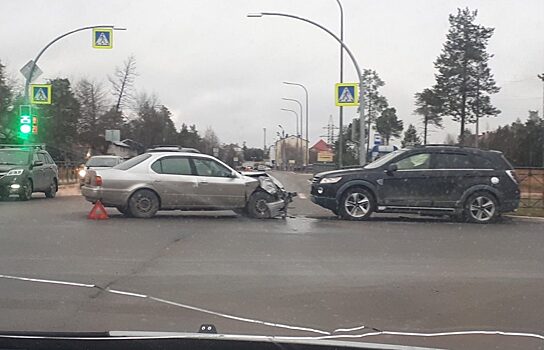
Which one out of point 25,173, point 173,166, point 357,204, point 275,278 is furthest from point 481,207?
point 25,173

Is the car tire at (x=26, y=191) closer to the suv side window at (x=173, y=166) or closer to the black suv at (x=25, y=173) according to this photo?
the black suv at (x=25, y=173)

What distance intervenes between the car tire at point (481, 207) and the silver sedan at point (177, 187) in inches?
165

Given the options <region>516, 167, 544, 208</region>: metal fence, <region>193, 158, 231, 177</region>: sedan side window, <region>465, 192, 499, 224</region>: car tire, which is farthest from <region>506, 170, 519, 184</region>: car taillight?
<region>193, 158, 231, 177</region>: sedan side window

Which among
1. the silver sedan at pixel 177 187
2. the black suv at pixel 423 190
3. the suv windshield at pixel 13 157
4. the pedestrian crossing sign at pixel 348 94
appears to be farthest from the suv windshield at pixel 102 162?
the black suv at pixel 423 190

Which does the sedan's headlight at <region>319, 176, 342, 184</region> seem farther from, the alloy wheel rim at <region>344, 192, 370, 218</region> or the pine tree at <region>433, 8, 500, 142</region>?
the pine tree at <region>433, 8, 500, 142</region>

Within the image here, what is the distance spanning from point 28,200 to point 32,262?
41.2 feet

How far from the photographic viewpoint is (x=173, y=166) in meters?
15.1

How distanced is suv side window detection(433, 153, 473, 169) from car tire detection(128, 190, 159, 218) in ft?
20.5

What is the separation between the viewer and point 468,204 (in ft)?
50.7

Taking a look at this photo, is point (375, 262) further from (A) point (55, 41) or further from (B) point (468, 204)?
(A) point (55, 41)

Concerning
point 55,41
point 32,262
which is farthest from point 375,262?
point 55,41

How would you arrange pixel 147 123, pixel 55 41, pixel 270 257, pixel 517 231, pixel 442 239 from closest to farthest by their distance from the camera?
1. pixel 270 257
2. pixel 442 239
3. pixel 517 231
4. pixel 55 41
5. pixel 147 123

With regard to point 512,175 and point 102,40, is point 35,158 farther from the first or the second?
point 512,175

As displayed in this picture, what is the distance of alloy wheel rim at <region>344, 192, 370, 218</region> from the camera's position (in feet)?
50.7
